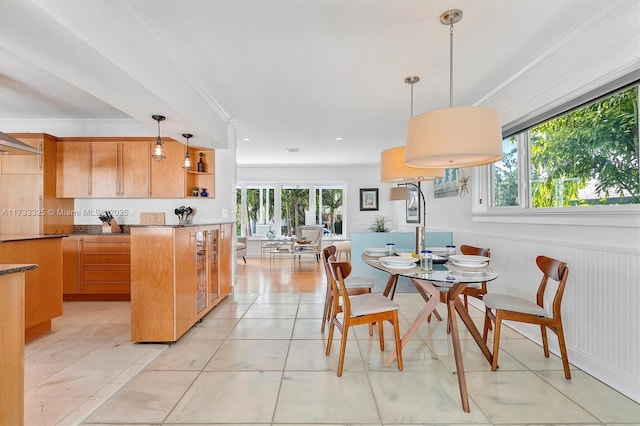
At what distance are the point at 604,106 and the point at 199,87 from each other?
3.46 m

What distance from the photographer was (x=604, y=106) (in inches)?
86.1

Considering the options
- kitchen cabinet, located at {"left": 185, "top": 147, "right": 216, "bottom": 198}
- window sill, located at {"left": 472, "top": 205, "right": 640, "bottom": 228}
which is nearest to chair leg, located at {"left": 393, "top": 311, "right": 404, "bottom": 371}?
window sill, located at {"left": 472, "top": 205, "right": 640, "bottom": 228}

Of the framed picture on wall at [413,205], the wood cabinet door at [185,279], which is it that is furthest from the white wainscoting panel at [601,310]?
the framed picture on wall at [413,205]

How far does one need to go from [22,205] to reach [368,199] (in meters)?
Result: 6.83

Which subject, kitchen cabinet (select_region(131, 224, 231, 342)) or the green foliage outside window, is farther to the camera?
kitchen cabinet (select_region(131, 224, 231, 342))

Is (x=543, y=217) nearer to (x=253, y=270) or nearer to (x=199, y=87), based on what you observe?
(x=199, y=87)

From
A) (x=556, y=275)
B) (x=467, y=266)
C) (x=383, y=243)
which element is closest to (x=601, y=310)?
(x=556, y=275)

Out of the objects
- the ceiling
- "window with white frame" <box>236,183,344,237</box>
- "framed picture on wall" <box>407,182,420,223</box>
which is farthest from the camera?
"window with white frame" <box>236,183,344,237</box>

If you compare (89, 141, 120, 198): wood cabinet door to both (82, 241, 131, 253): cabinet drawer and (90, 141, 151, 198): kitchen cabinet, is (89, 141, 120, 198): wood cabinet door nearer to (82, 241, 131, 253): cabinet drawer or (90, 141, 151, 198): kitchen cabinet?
(90, 141, 151, 198): kitchen cabinet

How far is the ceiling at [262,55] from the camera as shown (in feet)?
6.11

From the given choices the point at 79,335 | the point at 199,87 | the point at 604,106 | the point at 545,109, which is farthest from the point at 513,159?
the point at 79,335

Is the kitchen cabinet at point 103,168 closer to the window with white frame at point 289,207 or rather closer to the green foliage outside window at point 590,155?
the window with white frame at point 289,207

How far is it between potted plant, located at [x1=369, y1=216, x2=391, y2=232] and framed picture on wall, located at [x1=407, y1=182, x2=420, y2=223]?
108 centimetres

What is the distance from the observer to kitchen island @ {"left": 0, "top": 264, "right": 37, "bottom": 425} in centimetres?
131
